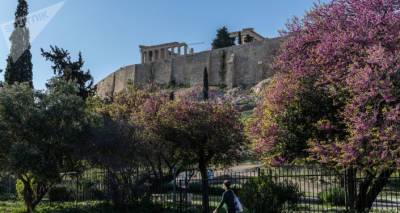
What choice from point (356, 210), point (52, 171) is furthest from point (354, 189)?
point (52, 171)

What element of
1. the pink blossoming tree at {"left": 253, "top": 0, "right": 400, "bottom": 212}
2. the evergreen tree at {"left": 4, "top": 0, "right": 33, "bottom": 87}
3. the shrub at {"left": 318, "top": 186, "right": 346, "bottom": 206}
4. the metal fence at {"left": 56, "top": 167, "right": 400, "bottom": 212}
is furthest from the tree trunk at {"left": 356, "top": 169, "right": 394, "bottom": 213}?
the evergreen tree at {"left": 4, "top": 0, "right": 33, "bottom": 87}

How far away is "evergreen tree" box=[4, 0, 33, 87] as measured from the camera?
34875mm

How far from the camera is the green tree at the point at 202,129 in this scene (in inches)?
568

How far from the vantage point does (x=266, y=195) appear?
1237cm

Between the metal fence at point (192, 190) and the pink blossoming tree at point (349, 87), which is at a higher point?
the pink blossoming tree at point (349, 87)

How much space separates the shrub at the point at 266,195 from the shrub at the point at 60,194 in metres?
9.01

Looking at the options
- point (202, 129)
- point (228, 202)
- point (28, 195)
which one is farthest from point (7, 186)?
point (228, 202)

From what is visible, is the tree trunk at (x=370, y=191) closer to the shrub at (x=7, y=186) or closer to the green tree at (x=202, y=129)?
the green tree at (x=202, y=129)

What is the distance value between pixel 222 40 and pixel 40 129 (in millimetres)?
64904

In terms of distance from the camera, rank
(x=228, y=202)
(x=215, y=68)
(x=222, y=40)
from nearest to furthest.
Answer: (x=228, y=202) → (x=215, y=68) → (x=222, y=40)

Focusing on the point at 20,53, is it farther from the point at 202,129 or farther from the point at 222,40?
the point at 222,40

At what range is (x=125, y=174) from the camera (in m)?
14.5

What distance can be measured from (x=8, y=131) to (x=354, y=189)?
9677 millimetres

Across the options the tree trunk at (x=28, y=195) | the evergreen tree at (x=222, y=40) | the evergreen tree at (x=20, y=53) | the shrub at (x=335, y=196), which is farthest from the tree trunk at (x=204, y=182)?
the evergreen tree at (x=222, y=40)
